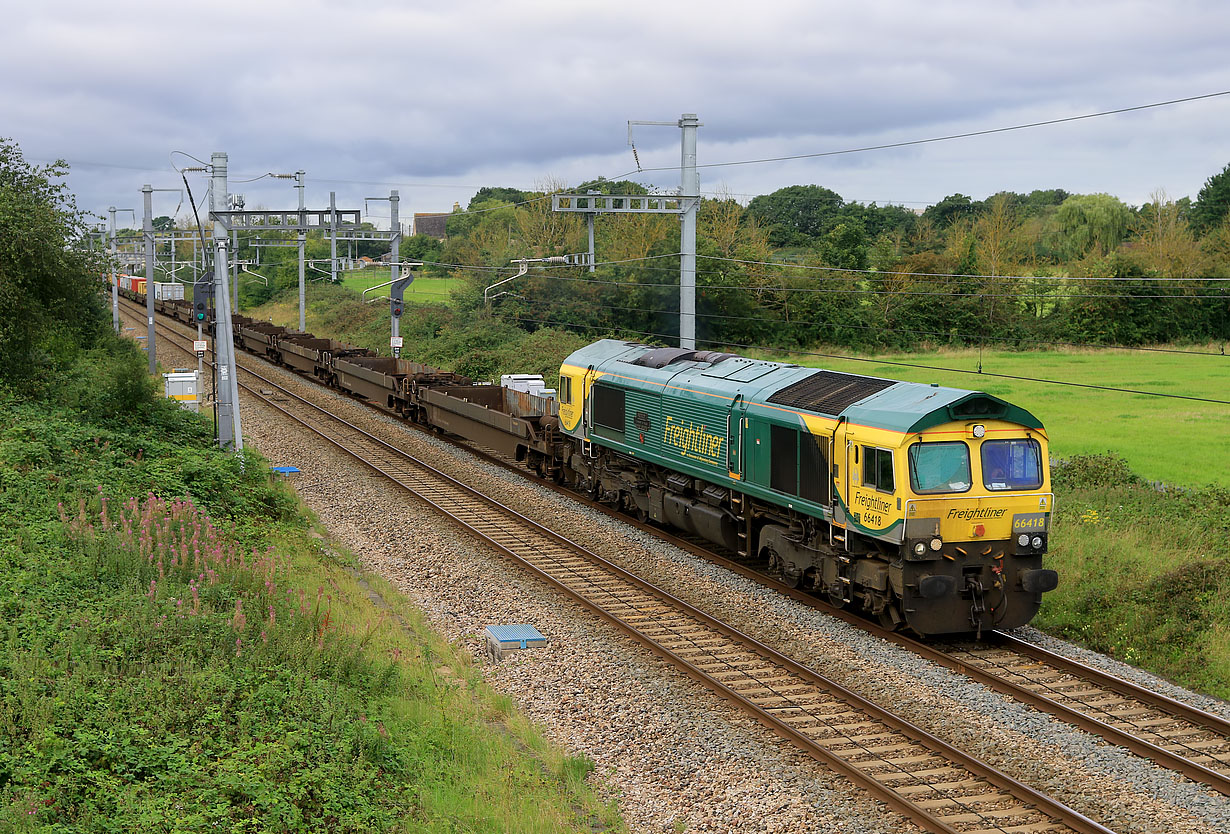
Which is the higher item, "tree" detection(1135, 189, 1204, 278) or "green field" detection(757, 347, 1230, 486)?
"tree" detection(1135, 189, 1204, 278)

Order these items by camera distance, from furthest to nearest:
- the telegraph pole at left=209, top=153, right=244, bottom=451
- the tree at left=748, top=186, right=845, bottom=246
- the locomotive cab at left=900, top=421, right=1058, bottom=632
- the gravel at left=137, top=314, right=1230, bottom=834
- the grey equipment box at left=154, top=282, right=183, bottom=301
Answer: the tree at left=748, top=186, right=845, bottom=246
the grey equipment box at left=154, top=282, right=183, bottom=301
the telegraph pole at left=209, top=153, right=244, bottom=451
the locomotive cab at left=900, top=421, right=1058, bottom=632
the gravel at left=137, top=314, right=1230, bottom=834

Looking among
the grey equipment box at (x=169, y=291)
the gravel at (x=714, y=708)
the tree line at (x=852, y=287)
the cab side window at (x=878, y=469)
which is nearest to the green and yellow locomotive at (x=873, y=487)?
the cab side window at (x=878, y=469)

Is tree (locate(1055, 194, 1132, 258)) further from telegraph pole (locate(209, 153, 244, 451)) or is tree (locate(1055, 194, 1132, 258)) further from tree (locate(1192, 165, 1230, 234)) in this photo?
telegraph pole (locate(209, 153, 244, 451))

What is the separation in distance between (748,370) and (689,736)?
29.2 feet

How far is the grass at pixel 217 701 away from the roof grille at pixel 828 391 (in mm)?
6627

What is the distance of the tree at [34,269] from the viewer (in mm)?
23688

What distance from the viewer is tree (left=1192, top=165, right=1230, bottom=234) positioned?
76250 millimetres

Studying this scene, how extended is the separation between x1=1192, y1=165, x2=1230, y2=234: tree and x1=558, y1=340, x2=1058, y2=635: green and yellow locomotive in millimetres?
69394

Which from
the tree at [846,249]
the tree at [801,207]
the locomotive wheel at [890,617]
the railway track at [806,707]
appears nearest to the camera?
the railway track at [806,707]

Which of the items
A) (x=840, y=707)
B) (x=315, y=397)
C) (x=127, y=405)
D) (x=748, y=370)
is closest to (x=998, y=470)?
(x=840, y=707)

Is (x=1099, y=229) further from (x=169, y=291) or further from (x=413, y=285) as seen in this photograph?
(x=169, y=291)

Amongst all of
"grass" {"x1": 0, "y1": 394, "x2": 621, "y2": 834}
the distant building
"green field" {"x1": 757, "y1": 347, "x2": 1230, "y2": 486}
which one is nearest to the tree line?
"green field" {"x1": 757, "y1": 347, "x2": 1230, "y2": 486}

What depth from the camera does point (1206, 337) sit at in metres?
55.5

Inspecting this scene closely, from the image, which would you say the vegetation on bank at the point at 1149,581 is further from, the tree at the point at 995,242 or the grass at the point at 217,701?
the tree at the point at 995,242
